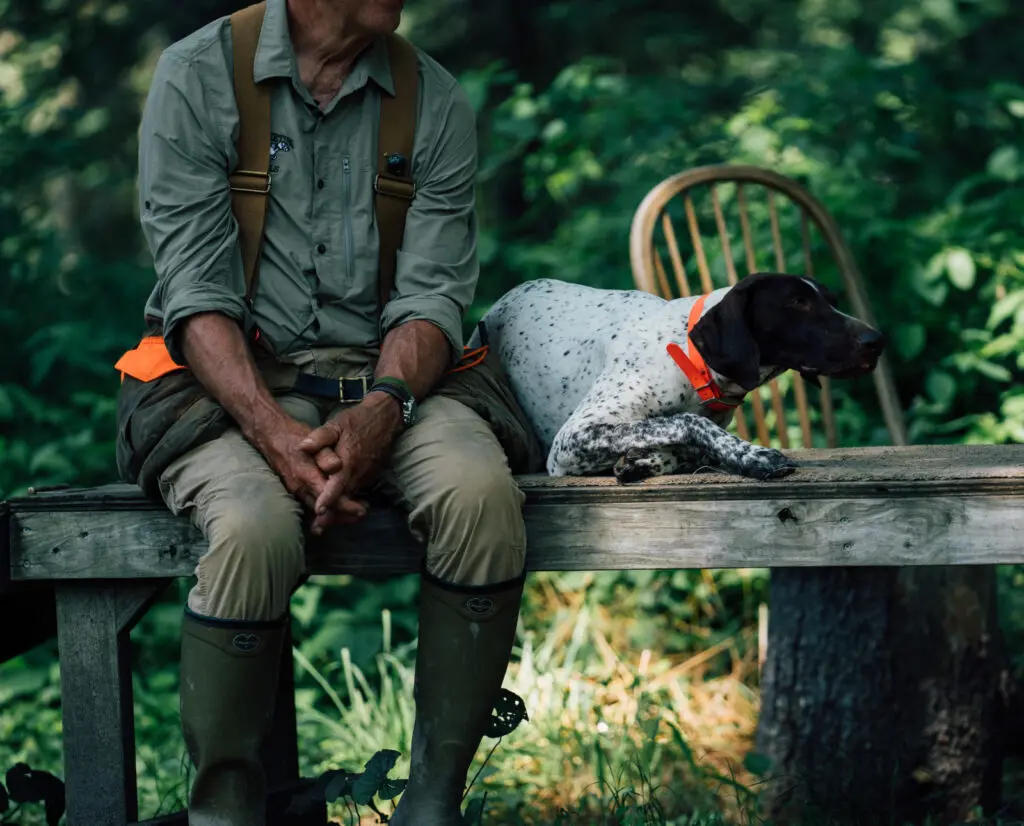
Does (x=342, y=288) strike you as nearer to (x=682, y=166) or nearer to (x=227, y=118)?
(x=227, y=118)

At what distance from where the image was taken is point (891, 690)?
4.01 meters

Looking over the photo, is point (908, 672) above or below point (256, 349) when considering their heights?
below

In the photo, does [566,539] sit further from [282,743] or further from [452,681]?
[282,743]

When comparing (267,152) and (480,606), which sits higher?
(267,152)

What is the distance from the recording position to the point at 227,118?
9.73 feet

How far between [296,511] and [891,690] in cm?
216

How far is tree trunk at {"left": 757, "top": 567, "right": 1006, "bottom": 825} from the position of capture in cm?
399

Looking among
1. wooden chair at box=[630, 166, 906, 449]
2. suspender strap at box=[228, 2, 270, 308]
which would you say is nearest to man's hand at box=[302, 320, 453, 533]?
suspender strap at box=[228, 2, 270, 308]

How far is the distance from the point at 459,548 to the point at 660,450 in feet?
2.00

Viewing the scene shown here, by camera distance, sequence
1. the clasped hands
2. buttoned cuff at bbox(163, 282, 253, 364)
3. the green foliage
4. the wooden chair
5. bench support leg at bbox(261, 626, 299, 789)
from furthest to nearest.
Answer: the green foliage → the wooden chair → bench support leg at bbox(261, 626, 299, 789) → buttoned cuff at bbox(163, 282, 253, 364) → the clasped hands

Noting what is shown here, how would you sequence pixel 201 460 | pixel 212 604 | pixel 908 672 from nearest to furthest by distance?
pixel 212 604, pixel 201 460, pixel 908 672

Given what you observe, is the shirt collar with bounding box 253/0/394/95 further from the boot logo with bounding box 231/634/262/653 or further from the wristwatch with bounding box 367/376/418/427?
the boot logo with bounding box 231/634/262/653

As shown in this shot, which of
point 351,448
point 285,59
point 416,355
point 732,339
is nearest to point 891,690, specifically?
point 732,339

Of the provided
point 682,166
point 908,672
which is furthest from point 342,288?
point 682,166
